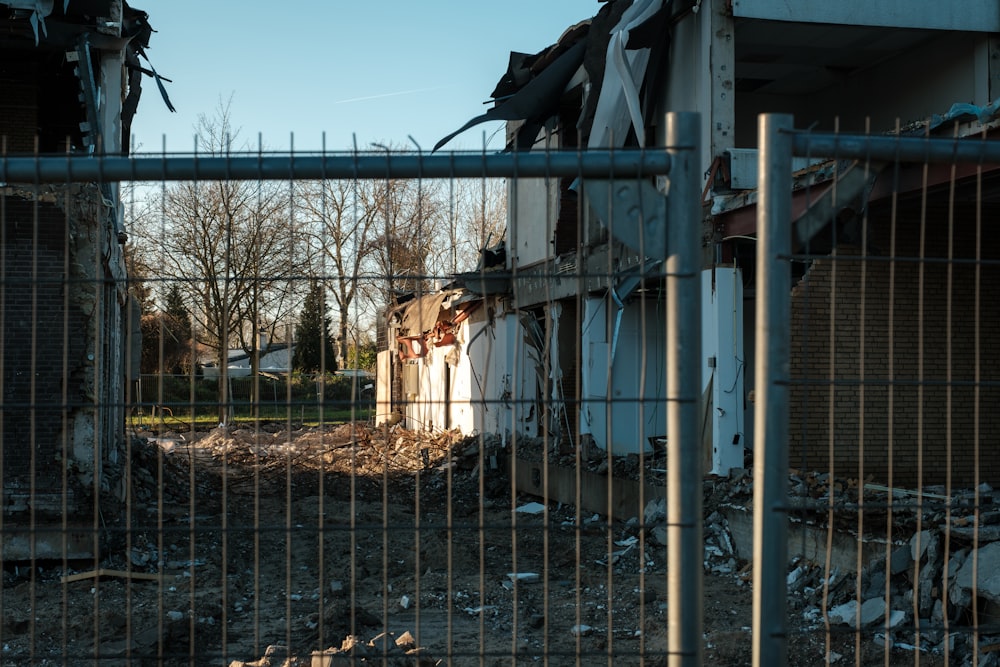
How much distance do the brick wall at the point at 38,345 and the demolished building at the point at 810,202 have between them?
5.16m

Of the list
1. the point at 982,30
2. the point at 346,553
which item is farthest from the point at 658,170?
the point at 982,30

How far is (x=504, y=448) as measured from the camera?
17.8 metres

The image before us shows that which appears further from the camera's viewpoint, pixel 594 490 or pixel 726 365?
pixel 594 490

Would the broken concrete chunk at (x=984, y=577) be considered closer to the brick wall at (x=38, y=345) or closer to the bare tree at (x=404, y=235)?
the bare tree at (x=404, y=235)

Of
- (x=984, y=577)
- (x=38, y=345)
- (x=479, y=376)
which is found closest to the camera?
(x=984, y=577)

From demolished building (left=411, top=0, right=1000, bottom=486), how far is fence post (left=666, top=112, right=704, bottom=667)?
6728 mm

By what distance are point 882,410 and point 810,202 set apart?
344 cm

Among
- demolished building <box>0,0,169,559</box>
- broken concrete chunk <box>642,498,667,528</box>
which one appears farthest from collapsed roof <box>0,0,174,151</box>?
broken concrete chunk <box>642,498,667,528</box>

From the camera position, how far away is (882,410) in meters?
12.5

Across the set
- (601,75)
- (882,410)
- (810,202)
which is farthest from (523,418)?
(601,75)

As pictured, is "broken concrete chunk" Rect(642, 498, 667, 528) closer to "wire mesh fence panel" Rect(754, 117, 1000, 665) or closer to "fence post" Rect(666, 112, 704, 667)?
"wire mesh fence panel" Rect(754, 117, 1000, 665)

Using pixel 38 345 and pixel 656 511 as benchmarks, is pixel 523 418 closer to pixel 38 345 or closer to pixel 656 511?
pixel 656 511

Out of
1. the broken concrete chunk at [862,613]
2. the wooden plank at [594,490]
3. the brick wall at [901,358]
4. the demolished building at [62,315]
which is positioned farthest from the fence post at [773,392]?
the brick wall at [901,358]

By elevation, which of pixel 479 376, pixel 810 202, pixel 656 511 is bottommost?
pixel 656 511
